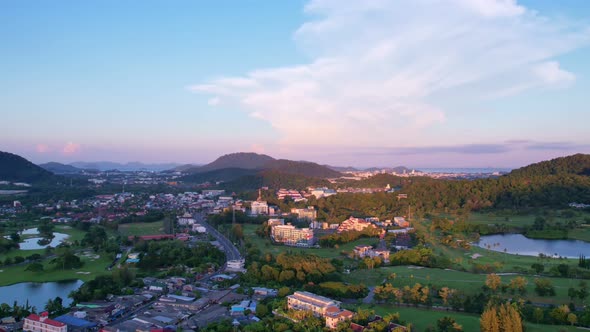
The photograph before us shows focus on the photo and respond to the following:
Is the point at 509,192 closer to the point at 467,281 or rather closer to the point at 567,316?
the point at 467,281

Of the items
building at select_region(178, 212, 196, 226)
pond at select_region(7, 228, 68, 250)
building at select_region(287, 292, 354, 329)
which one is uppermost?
building at select_region(287, 292, 354, 329)

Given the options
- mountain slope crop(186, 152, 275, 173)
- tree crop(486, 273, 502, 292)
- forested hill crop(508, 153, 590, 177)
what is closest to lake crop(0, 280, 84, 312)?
tree crop(486, 273, 502, 292)

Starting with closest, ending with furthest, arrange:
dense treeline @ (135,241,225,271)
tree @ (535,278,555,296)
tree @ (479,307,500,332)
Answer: tree @ (479,307,500,332) → tree @ (535,278,555,296) → dense treeline @ (135,241,225,271)

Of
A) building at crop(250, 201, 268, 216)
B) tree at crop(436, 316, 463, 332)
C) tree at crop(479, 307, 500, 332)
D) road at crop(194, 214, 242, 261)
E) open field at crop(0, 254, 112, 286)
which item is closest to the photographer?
tree at crop(479, 307, 500, 332)

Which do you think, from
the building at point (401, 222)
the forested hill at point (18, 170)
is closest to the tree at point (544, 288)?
the building at point (401, 222)

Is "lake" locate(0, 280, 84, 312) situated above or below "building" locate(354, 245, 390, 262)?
below

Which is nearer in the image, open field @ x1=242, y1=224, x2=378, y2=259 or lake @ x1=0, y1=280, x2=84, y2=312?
lake @ x1=0, y1=280, x2=84, y2=312

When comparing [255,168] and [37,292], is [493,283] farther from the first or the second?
[255,168]

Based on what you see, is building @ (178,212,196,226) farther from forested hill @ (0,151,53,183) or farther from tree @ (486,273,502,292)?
forested hill @ (0,151,53,183)
